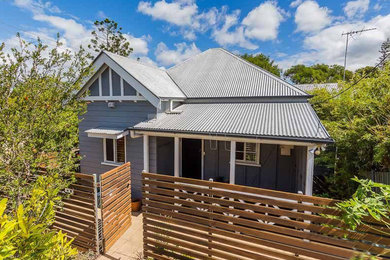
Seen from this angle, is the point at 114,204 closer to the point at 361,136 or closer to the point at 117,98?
the point at 117,98

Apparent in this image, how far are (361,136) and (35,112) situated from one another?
408 inches

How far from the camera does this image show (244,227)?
4.37 meters

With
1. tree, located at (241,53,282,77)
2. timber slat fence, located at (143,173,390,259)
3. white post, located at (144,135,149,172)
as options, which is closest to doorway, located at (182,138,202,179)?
white post, located at (144,135,149,172)

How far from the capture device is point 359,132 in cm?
728

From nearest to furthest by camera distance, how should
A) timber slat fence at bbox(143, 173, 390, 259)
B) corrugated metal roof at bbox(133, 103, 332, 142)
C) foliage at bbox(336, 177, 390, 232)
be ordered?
1. foliage at bbox(336, 177, 390, 232)
2. timber slat fence at bbox(143, 173, 390, 259)
3. corrugated metal roof at bbox(133, 103, 332, 142)

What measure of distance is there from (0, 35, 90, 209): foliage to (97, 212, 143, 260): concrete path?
8.69 ft

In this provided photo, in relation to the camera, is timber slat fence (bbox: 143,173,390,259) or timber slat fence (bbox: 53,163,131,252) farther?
timber slat fence (bbox: 53,163,131,252)

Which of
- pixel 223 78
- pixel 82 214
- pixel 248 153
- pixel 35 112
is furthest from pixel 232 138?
pixel 223 78

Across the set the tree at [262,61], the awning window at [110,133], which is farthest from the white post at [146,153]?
the tree at [262,61]

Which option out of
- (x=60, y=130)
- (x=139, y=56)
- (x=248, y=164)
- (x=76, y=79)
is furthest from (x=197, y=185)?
(x=139, y=56)

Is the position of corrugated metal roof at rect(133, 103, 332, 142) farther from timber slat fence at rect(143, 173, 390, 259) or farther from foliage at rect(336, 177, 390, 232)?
foliage at rect(336, 177, 390, 232)

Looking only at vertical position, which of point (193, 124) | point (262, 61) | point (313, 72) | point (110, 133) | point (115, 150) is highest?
point (313, 72)

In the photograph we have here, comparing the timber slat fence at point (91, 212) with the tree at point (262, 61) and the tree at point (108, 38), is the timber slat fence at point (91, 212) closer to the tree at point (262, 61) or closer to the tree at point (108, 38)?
the tree at point (108, 38)

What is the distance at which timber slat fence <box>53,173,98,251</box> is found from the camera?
A: 18.0 ft
